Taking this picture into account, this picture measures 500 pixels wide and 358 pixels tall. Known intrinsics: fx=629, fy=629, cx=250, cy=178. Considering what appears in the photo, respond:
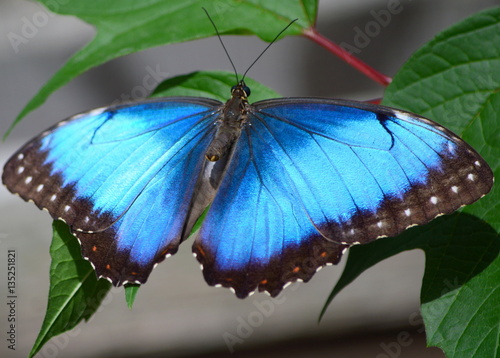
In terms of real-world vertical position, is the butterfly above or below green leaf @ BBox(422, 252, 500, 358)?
above

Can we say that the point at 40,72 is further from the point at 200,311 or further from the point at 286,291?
the point at 286,291

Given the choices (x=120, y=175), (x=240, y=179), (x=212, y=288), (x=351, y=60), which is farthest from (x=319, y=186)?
(x=212, y=288)

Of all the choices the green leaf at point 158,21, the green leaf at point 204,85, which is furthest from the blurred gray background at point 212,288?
the green leaf at point 204,85

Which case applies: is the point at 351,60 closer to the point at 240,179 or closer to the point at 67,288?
the point at 240,179

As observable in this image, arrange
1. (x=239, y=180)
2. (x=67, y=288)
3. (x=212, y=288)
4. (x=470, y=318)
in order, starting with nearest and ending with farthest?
(x=470, y=318), (x=67, y=288), (x=239, y=180), (x=212, y=288)

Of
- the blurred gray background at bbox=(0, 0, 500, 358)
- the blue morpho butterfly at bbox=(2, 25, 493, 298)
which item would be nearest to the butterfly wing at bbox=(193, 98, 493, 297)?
the blue morpho butterfly at bbox=(2, 25, 493, 298)

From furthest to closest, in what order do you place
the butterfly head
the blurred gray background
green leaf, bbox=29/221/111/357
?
the blurred gray background < the butterfly head < green leaf, bbox=29/221/111/357

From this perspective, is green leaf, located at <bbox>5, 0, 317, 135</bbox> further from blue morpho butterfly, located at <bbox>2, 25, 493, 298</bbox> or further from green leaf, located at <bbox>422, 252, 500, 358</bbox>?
green leaf, located at <bbox>422, 252, 500, 358</bbox>

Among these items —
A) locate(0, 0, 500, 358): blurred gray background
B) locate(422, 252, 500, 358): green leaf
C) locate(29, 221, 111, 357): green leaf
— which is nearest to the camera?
locate(422, 252, 500, 358): green leaf
